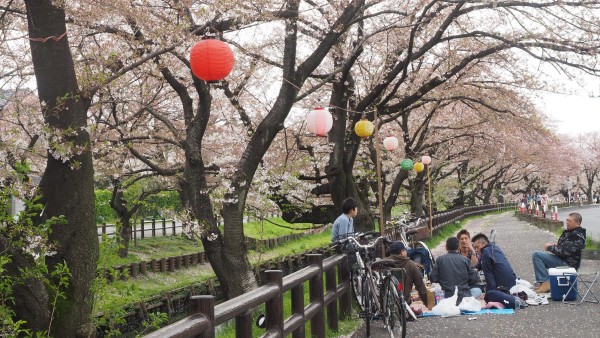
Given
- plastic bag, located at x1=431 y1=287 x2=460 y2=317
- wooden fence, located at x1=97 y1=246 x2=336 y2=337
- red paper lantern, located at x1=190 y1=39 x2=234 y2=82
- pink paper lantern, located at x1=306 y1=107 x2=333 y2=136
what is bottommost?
wooden fence, located at x1=97 y1=246 x2=336 y2=337

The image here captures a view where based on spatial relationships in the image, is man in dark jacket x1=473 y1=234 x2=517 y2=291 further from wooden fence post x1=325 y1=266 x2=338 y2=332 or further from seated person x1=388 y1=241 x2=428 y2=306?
wooden fence post x1=325 y1=266 x2=338 y2=332

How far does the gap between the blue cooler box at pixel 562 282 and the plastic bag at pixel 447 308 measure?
166 centimetres

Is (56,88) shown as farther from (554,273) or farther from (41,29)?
(554,273)

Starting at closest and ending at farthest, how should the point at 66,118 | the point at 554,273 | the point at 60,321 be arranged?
the point at 60,321 < the point at 66,118 < the point at 554,273

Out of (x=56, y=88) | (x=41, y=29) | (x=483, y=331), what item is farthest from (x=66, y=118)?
(x=483, y=331)

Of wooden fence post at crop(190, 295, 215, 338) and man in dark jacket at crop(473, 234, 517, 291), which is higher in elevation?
wooden fence post at crop(190, 295, 215, 338)

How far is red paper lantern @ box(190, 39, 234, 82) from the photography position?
7230mm

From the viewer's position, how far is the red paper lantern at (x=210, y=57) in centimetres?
723

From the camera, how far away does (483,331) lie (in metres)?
7.44

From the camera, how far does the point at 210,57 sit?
7.23 metres

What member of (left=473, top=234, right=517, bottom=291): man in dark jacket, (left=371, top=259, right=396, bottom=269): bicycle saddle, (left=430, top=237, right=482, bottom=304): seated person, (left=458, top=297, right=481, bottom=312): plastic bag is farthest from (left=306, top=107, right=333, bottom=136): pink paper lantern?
(left=458, top=297, right=481, bottom=312): plastic bag

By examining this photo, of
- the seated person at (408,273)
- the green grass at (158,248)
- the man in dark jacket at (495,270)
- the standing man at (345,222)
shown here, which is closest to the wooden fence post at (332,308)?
the standing man at (345,222)

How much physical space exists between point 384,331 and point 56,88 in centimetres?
469

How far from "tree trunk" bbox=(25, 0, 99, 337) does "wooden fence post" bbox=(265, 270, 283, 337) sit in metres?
2.08
